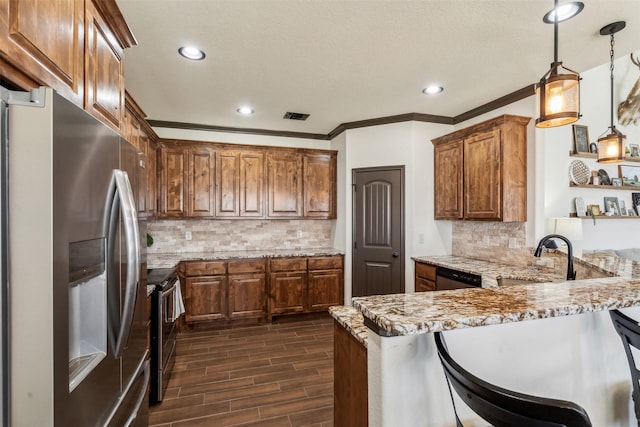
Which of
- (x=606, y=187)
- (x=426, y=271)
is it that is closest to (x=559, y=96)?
(x=426, y=271)

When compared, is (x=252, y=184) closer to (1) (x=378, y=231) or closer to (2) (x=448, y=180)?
(1) (x=378, y=231)

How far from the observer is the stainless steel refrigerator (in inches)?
30.0

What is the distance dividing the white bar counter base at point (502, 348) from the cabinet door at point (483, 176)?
6.49ft

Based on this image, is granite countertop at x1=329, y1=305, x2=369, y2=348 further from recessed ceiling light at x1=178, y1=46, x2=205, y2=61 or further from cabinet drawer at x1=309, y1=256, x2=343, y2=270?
cabinet drawer at x1=309, y1=256, x2=343, y2=270

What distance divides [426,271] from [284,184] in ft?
7.43

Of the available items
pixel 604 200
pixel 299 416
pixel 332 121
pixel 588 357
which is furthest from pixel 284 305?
pixel 604 200

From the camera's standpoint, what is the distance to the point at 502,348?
1080 mm

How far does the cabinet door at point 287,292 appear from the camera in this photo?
164 inches

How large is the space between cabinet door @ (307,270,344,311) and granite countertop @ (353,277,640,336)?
318 cm

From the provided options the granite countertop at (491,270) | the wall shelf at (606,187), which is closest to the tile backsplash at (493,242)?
the granite countertop at (491,270)

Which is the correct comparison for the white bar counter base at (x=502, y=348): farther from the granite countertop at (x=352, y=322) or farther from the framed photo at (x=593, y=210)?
the framed photo at (x=593, y=210)

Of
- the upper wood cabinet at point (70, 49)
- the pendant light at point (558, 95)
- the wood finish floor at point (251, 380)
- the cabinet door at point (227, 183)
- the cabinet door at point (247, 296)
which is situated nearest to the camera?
the upper wood cabinet at point (70, 49)

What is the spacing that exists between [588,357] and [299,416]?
182 centimetres

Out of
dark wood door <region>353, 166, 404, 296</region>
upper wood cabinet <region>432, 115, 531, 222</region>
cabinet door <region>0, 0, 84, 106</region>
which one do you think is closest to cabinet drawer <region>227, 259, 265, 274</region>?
dark wood door <region>353, 166, 404, 296</region>
